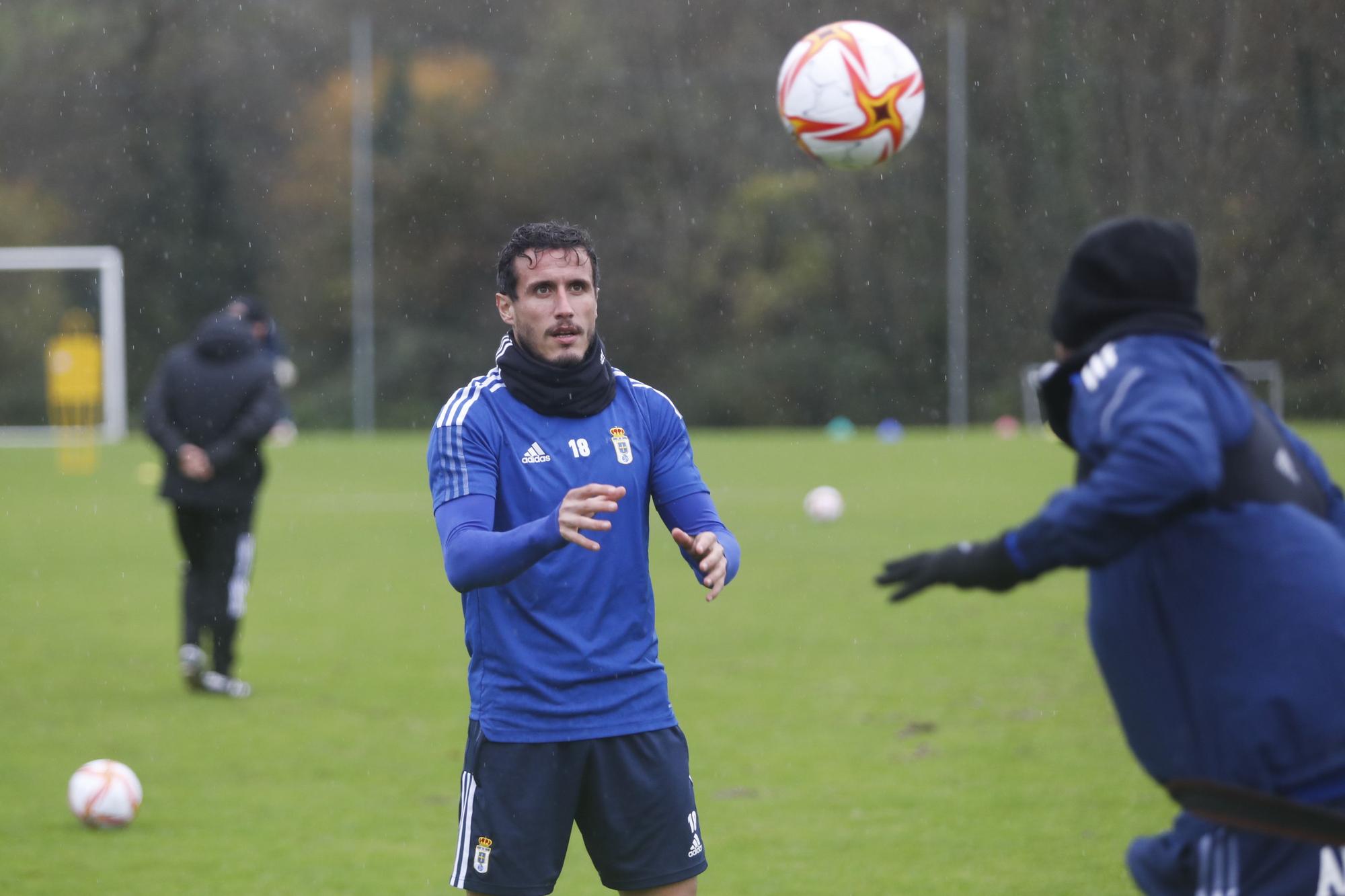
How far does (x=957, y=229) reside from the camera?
33344 millimetres

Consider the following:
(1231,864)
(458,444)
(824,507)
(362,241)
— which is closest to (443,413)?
(458,444)

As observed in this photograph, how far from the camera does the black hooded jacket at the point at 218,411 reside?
9.60 meters

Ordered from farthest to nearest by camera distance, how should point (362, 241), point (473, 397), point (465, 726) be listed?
1. point (362, 241)
2. point (465, 726)
3. point (473, 397)

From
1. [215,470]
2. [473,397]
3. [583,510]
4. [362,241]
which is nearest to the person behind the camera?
[583,510]

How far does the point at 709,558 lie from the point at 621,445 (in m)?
0.43

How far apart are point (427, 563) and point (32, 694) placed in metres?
6.00

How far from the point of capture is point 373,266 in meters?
38.4

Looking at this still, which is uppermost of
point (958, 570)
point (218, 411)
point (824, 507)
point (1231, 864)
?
point (958, 570)

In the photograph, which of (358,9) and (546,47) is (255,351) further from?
(358,9)

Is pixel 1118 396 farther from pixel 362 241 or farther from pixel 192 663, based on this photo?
pixel 362 241

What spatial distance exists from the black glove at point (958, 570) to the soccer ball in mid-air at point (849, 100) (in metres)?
4.01

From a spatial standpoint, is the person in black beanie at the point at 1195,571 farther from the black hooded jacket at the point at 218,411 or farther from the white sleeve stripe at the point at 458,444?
the black hooded jacket at the point at 218,411

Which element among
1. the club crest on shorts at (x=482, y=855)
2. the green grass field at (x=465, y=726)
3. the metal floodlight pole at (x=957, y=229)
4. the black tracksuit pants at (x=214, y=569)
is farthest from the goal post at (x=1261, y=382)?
the club crest on shorts at (x=482, y=855)

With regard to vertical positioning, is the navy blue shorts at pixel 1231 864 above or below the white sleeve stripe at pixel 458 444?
below
